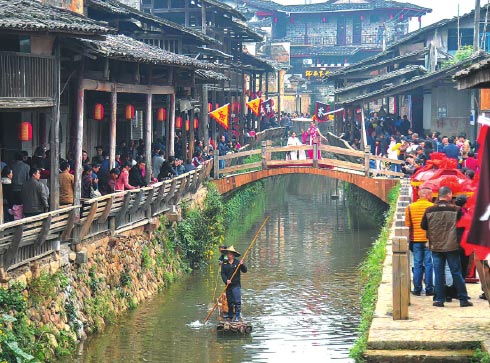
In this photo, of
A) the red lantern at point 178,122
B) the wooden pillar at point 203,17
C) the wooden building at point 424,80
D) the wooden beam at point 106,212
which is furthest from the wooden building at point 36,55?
the wooden pillar at point 203,17

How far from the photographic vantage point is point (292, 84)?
238 feet

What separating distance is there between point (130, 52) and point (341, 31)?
5634 centimetres

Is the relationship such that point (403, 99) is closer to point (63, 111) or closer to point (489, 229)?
point (63, 111)

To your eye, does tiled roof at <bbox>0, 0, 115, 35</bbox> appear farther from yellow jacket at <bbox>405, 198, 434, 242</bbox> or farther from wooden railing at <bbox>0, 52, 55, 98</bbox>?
yellow jacket at <bbox>405, 198, 434, 242</bbox>

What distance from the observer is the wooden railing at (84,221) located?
15602mm

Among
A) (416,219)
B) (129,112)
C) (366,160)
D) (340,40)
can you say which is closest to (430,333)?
(416,219)

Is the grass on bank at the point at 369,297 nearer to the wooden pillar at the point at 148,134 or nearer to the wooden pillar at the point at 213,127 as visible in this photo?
the wooden pillar at the point at 148,134

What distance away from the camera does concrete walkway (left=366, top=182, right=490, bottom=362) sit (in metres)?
11.7

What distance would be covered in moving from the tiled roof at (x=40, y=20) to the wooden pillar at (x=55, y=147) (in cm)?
67

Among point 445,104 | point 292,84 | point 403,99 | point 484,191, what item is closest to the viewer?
point 484,191

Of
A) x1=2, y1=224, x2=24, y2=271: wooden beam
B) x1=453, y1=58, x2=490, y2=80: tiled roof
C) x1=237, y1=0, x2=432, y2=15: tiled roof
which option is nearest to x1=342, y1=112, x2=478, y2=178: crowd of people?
x1=2, y1=224, x2=24, y2=271: wooden beam

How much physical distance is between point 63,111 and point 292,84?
159 ft

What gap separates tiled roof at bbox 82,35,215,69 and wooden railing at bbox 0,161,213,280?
268 centimetres

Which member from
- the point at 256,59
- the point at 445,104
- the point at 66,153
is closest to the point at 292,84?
the point at 256,59
